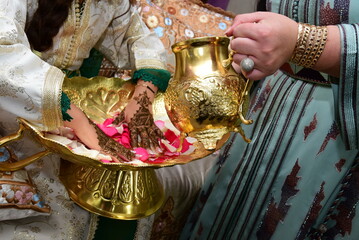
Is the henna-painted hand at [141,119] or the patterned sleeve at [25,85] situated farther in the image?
the henna-painted hand at [141,119]

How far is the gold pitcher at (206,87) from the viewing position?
0.66m

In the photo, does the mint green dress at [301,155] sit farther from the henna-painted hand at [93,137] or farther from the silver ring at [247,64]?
the henna-painted hand at [93,137]

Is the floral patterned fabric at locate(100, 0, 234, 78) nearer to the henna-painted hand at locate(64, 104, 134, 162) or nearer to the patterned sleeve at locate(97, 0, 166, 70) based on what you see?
the patterned sleeve at locate(97, 0, 166, 70)

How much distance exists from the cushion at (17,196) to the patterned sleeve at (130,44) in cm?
43

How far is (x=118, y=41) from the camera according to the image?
3.78 feet

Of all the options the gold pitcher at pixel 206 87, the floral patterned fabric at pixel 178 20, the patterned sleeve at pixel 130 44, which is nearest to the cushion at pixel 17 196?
the gold pitcher at pixel 206 87

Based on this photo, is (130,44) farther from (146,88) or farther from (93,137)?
(93,137)

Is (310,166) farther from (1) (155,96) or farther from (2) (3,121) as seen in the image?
(2) (3,121)

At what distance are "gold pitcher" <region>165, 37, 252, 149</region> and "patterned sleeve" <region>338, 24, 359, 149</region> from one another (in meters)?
0.16

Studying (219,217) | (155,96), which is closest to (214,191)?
(219,217)

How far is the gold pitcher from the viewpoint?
66cm

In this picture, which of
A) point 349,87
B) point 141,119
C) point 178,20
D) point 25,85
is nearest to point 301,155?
point 349,87

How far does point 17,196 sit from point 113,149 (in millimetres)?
191

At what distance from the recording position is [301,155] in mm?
849
